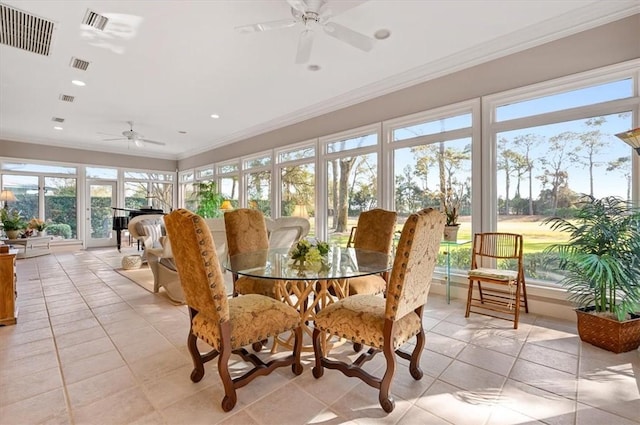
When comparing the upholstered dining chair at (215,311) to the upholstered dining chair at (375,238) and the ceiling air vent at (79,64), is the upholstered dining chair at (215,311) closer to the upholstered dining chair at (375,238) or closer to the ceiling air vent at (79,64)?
the upholstered dining chair at (375,238)

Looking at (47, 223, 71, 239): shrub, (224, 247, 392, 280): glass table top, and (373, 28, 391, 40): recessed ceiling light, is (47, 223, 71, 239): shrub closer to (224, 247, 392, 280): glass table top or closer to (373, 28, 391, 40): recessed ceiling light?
(224, 247, 392, 280): glass table top

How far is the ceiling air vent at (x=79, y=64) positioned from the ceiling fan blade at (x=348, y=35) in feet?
11.3

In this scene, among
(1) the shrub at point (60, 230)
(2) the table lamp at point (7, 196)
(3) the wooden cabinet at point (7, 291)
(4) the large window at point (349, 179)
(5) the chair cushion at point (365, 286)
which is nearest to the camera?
(5) the chair cushion at point (365, 286)

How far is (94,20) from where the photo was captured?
3.00 m

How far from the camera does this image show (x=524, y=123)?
3391mm

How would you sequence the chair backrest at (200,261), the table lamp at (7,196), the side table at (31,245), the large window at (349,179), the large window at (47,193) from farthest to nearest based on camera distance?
the large window at (47,193) < the table lamp at (7,196) < the side table at (31,245) < the large window at (349,179) < the chair backrest at (200,261)

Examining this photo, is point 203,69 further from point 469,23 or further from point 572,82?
point 572,82

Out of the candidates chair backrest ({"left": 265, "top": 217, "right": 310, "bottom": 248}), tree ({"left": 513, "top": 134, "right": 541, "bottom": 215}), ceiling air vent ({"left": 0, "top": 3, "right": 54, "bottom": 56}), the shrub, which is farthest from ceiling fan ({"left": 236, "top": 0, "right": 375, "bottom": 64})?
the shrub

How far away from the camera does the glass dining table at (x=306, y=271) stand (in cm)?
199

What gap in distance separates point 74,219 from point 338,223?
8.22m

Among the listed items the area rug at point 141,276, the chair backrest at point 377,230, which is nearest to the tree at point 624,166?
the chair backrest at point 377,230

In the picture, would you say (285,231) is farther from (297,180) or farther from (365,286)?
(297,180)

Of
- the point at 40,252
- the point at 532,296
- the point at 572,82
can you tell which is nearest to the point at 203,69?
the point at 572,82

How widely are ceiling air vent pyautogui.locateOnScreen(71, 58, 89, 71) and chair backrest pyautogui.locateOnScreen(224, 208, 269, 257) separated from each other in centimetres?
300
